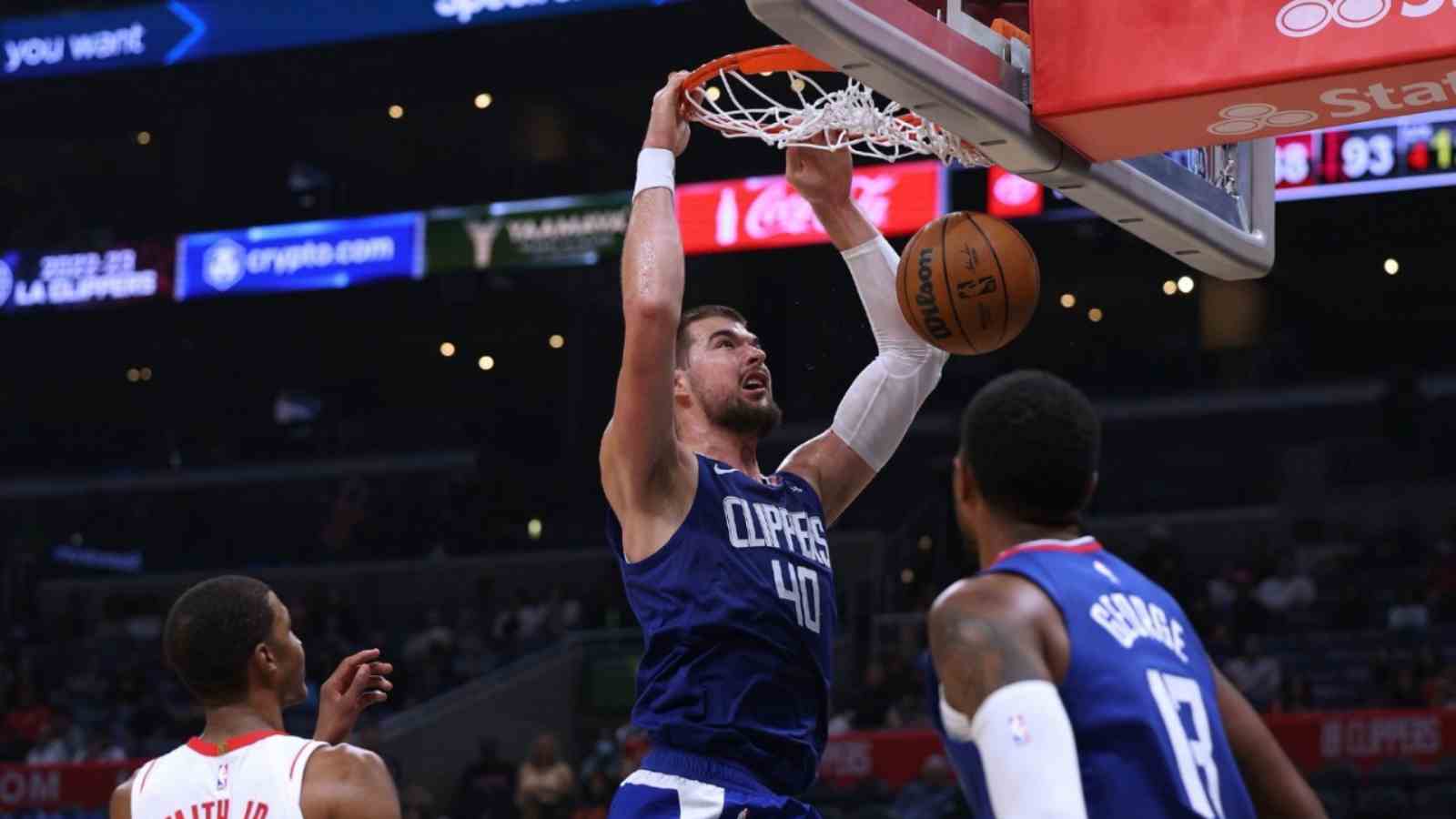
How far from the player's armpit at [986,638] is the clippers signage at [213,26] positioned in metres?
11.8

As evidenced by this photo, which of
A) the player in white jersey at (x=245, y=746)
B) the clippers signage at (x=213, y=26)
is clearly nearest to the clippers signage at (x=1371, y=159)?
the clippers signage at (x=213, y=26)

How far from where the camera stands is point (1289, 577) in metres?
15.9

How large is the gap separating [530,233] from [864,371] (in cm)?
1168

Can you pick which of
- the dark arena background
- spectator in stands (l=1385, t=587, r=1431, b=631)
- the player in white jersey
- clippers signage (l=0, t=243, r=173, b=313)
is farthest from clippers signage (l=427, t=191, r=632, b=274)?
the player in white jersey

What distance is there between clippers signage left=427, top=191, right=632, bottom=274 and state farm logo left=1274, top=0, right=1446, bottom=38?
1166cm

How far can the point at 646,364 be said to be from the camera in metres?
3.82

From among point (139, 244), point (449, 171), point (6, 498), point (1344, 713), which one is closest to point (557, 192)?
point (139, 244)

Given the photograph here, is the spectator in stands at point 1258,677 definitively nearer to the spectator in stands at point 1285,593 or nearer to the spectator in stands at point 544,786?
the spectator in stands at point 1285,593

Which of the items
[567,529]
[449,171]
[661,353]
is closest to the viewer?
[661,353]

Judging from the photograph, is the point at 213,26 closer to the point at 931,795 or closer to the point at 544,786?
the point at 544,786

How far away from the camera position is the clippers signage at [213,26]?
14453 millimetres

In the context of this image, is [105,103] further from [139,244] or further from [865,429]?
[865,429]

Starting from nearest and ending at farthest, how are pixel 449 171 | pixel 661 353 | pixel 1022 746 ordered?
pixel 1022 746 < pixel 661 353 < pixel 449 171

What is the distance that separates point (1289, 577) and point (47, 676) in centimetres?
1258
